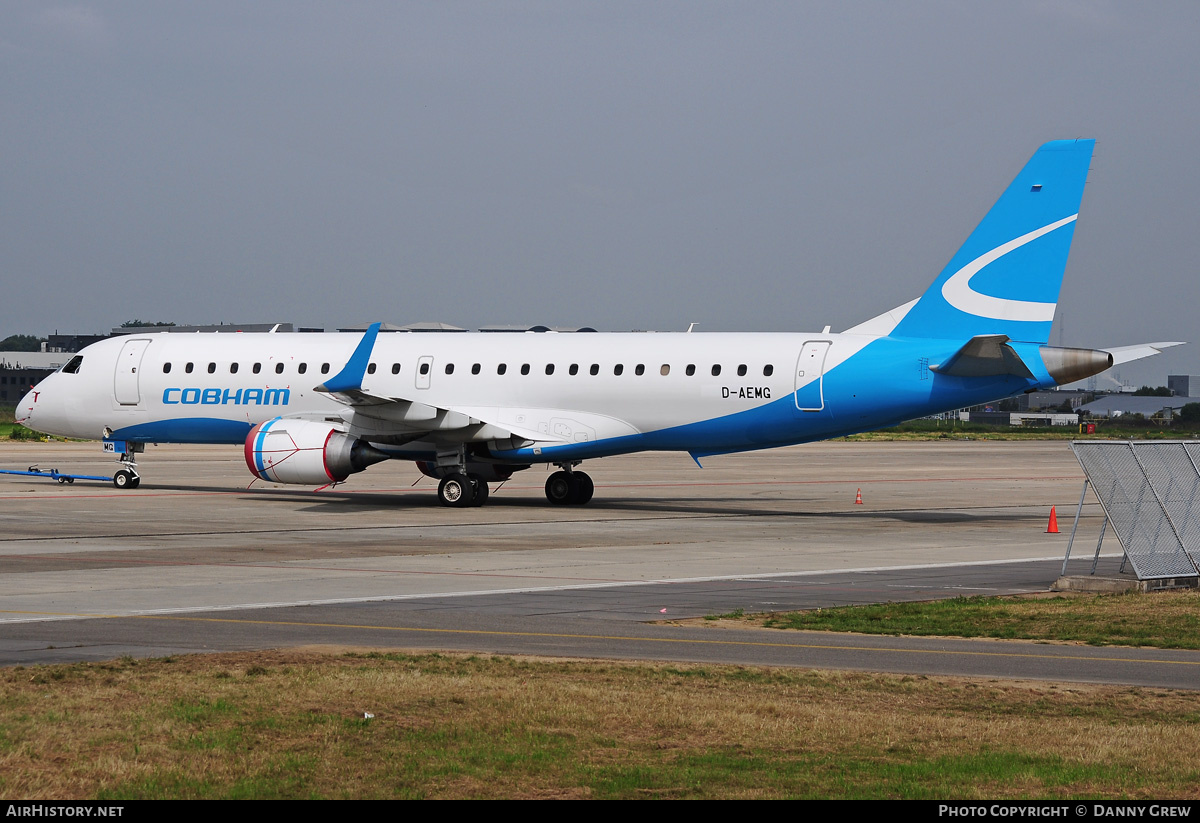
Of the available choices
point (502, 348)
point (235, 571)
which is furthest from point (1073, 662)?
point (502, 348)

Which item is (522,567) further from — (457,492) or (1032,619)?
(457,492)

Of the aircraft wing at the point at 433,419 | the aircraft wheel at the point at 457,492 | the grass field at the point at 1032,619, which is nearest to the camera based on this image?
the grass field at the point at 1032,619

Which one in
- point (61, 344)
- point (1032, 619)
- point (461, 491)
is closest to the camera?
point (1032, 619)

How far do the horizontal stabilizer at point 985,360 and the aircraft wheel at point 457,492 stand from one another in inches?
444

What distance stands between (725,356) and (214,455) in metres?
39.5

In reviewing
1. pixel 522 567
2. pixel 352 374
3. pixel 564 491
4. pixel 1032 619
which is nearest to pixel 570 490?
pixel 564 491

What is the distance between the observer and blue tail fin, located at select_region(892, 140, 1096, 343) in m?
29.9

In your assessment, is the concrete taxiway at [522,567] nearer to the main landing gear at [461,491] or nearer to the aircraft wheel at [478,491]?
the aircraft wheel at [478,491]

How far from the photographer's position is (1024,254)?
3011 cm

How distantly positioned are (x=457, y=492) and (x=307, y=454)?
3.72 m

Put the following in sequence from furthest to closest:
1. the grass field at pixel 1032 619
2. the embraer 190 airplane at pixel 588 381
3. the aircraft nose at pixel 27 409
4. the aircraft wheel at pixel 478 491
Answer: the aircraft nose at pixel 27 409 → the aircraft wheel at pixel 478 491 → the embraer 190 airplane at pixel 588 381 → the grass field at pixel 1032 619

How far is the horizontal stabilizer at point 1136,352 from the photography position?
A: 29.7m

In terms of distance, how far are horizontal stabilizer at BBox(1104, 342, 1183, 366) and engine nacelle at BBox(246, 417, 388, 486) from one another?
1659 centimetres

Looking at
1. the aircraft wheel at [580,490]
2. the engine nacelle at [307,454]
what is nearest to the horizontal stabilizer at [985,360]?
the aircraft wheel at [580,490]
